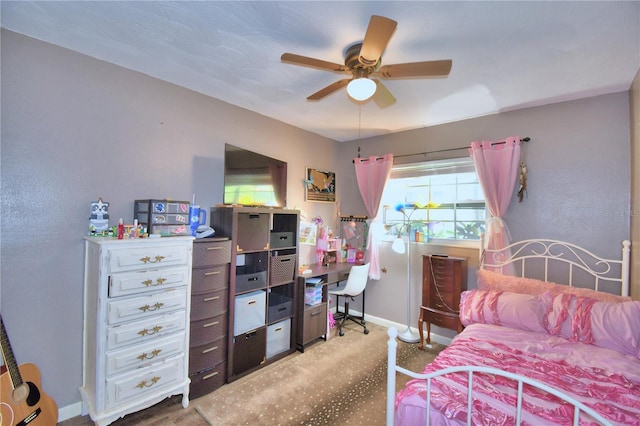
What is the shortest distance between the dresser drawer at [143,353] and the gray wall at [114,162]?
18.1 inches

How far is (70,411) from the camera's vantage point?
1.88 metres

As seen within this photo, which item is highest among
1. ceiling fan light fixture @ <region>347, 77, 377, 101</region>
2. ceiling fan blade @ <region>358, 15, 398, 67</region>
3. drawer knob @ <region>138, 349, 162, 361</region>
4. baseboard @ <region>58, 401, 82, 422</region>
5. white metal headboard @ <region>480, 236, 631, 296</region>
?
ceiling fan blade @ <region>358, 15, 398, 67</region>

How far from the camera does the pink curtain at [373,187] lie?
3498mm

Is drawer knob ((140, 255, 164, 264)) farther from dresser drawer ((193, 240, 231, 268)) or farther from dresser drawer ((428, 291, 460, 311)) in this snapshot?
dresser drawer ((428, 291, 460, 311))

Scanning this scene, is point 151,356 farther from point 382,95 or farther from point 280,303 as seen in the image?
point 382,95

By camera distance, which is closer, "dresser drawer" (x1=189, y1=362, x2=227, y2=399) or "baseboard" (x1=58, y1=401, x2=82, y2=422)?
"baseboard" (x1=58, y1=401, x2=82, y2=422)

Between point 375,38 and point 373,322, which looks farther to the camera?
point 373,322

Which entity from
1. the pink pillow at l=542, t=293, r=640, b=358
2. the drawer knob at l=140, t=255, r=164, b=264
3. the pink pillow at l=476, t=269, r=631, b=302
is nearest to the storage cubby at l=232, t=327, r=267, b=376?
the drawer knob at l=140, t=255, r=164, b=264

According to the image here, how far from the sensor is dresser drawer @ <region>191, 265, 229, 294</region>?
2131 millimetres

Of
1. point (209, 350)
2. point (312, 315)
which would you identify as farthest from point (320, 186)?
point (209, 350)

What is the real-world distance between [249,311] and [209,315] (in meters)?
0.37

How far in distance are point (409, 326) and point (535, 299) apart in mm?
1472

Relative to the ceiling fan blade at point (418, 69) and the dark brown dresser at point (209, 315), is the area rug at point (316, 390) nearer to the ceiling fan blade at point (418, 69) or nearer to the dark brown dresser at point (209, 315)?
the dark brown dresser at point (209, 315)

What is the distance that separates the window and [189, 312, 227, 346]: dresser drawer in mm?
2241
